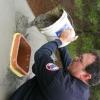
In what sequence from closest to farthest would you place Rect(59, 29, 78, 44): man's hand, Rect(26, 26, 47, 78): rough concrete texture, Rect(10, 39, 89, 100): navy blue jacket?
Rect(10, 39, 89, 100): navy blue jacket < Rect(59, 29, 78, 44): man's hand < Rect(26, 26, 47, 78): rough concrete texture

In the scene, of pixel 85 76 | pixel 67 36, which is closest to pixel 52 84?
pixel 85 76

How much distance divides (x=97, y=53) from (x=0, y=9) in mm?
620

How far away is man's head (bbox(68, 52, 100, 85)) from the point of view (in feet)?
5.51

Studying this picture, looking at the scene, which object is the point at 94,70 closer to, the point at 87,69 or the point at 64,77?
the point at 87,69

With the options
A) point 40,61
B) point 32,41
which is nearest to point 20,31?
point 32,41

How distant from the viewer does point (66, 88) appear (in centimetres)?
164

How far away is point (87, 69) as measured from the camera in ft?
5.52

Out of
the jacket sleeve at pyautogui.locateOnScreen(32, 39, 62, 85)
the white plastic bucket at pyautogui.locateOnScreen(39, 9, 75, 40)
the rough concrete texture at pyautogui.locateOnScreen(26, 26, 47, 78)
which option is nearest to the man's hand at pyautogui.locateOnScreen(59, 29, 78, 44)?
the white plastic bucket at pyautogui.locateOnScreen(39, 9, 75, 40)

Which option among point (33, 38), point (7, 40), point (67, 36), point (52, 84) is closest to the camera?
point (52, 84)

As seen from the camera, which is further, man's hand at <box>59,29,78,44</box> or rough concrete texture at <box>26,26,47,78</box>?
rough concrete texture at <box>26,26,47,78</box>

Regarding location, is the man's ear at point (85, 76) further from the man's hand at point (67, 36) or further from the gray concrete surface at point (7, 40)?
the gray concrete surface at point (7, 40)

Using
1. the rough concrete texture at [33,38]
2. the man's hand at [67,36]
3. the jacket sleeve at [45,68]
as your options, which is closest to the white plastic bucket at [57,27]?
the man's hand at [67,36]

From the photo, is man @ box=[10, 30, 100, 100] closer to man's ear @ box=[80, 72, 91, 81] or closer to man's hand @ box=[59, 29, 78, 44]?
man's ear @ box=[80, 72, 91, 81]

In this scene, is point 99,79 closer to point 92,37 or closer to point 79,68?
point 79,68
